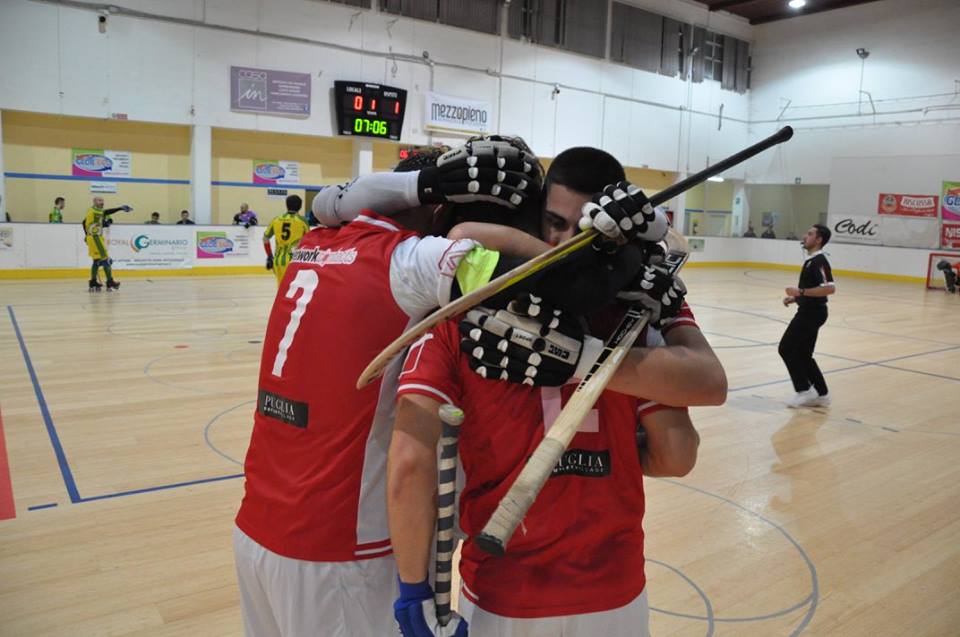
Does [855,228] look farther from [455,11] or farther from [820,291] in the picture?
[820,291]

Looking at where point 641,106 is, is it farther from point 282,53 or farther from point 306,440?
point 306,440

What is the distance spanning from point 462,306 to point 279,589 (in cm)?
102

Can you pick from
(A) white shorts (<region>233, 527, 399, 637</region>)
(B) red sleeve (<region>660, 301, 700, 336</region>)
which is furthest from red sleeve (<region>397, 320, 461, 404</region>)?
(A) white shorts (<region>233, 527, 399, 637</region>)

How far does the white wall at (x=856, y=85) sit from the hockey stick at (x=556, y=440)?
27549 mm

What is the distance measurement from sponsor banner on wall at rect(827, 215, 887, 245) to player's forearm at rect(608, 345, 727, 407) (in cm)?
2713

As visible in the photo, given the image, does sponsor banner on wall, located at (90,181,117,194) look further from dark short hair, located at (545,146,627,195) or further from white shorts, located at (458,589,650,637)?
white shorts, located at (458,589,650,637)

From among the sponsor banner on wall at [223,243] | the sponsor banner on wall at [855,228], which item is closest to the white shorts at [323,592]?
the sponsor banner on wall at [223,243]

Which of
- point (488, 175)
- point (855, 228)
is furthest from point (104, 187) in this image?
point (855, 228)

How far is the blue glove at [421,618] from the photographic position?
1.64 meters

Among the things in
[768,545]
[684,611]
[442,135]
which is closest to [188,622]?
[684,611]

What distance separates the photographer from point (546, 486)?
5.59 ft

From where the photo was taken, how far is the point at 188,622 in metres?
3.56

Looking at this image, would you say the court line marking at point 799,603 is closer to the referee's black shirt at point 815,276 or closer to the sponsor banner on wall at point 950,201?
the referee's black shirt at point 815,276

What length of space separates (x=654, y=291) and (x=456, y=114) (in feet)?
70.9
